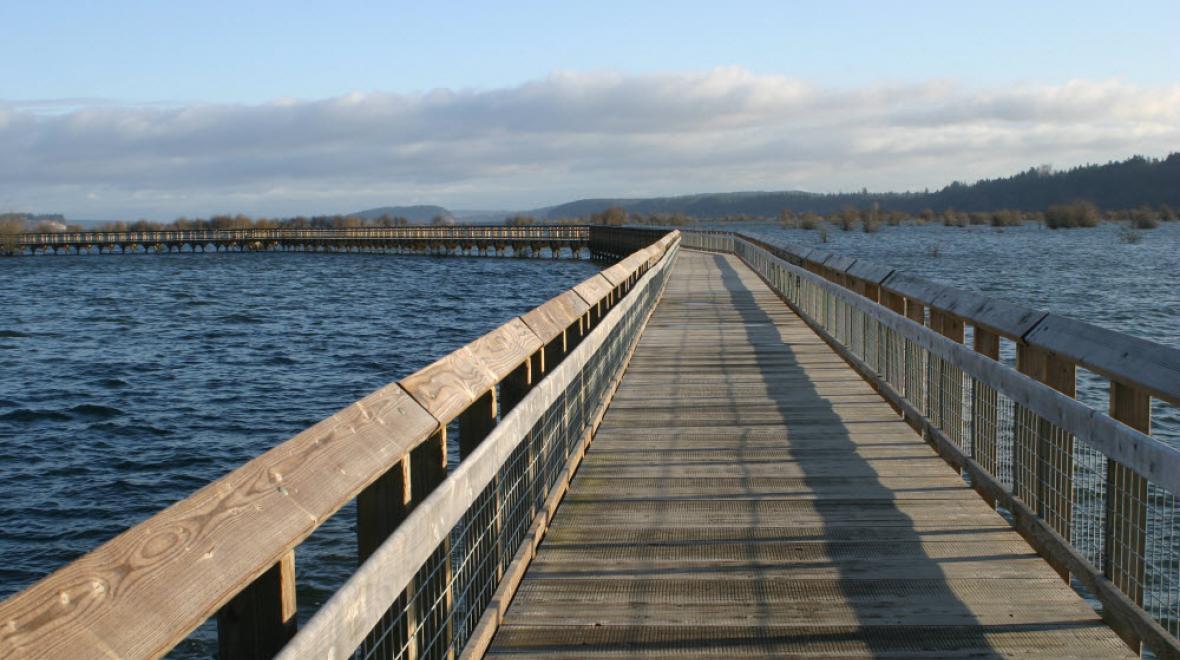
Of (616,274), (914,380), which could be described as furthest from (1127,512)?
(616,274)

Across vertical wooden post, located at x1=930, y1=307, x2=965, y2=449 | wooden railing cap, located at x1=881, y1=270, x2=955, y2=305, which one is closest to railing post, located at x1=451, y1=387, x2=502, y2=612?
vertical wooden post, located at x1=930, y1=307, x2=965, y2=449

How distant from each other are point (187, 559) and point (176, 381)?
2524 centimetres

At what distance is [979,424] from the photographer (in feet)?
21.2

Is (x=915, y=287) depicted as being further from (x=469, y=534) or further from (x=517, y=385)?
(x=469, y=534)

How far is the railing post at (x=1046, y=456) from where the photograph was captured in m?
4.97

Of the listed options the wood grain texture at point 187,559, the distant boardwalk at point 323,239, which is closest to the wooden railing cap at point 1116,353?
the wood grain texture at point 187,559

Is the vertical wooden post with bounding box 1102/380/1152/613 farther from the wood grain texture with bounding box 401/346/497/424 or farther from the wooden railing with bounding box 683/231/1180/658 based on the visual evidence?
A: the wood grain texture with bounding box 401/346/497/424

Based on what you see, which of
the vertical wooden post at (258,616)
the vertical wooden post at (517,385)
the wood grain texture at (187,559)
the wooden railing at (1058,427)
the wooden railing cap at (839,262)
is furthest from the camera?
the wooden railing cap at (839,262)

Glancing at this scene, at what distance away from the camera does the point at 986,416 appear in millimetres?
6297

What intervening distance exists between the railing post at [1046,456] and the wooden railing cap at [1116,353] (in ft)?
0.44

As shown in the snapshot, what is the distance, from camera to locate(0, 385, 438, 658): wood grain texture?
4.93 ft

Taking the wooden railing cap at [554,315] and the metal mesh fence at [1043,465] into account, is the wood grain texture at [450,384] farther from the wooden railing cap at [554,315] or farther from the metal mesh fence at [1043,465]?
the metal mesh fence at [1043,465]

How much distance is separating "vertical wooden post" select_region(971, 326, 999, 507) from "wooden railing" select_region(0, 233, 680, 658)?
97.8 inches

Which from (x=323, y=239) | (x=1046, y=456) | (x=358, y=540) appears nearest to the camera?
(x=358, y=540)
